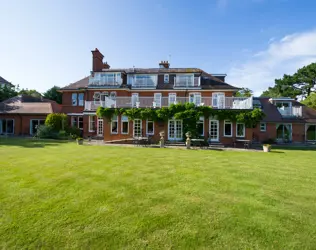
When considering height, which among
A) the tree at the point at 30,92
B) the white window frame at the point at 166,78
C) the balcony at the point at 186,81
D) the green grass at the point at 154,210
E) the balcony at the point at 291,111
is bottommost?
the green grass at the point at 154,210

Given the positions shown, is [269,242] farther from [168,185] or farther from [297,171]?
[297,171]

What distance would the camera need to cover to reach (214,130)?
66.9 ft

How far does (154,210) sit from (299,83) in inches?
2248

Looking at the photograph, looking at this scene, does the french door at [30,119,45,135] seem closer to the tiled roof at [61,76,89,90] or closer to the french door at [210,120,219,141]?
the tiled roof at [61,76,89,90]

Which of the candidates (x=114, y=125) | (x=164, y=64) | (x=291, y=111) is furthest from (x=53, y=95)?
(x=291, y=111)

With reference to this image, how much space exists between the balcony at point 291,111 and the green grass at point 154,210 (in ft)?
75.0

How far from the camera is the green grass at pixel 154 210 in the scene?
345 centimetres

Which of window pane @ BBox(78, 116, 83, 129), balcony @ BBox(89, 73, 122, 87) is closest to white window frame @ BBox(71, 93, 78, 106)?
window pane @ BBox(78, 116, 83, 129)

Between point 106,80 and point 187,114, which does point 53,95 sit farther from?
point 187,114

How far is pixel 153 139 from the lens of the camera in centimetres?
2086

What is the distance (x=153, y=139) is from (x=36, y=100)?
2356cm

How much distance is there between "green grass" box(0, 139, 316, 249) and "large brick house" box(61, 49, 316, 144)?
1445 centimetres

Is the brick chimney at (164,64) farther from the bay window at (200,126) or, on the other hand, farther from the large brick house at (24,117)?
the large brick house at (24,117)

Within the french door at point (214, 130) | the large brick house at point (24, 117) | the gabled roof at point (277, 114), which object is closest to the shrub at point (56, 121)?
the large brick house at point (24, 117)
